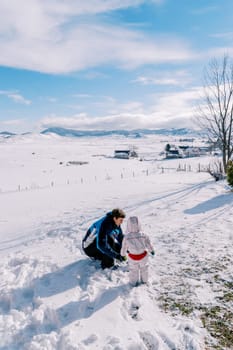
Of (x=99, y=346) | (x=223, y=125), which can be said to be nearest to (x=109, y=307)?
(x=99, y=346)

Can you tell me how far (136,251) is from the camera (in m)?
5.00

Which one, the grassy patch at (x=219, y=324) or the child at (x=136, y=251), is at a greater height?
the child at (x=136, y=251)

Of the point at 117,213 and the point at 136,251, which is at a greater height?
the point at 117,213

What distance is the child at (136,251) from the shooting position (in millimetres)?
4965

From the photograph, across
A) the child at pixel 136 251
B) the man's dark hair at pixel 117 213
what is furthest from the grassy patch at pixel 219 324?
the man's dark hair at pixel 117 213

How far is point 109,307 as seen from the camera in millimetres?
4336

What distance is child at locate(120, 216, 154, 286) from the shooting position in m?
4.96

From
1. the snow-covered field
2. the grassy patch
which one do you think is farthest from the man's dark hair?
the grassy patch

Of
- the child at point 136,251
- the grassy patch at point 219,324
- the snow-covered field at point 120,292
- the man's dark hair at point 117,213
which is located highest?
the man's dark hair at point 117,213

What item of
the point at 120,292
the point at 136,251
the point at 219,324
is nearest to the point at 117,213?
the point at 136,251

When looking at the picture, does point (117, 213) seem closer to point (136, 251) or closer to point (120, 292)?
point (136, 251)

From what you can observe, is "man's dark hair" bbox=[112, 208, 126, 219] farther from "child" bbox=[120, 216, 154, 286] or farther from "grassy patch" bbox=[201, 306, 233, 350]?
"grassy patch" bbox=[201, 306, 233, 350]

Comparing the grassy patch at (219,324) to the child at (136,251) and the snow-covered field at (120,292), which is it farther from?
the child at (136,251)

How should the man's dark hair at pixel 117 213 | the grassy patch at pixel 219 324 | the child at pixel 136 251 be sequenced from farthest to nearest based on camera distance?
the man's dark hair at pixel 117 213 → the child at pixel 136 251 → the grassy patch at pixel 219 324
